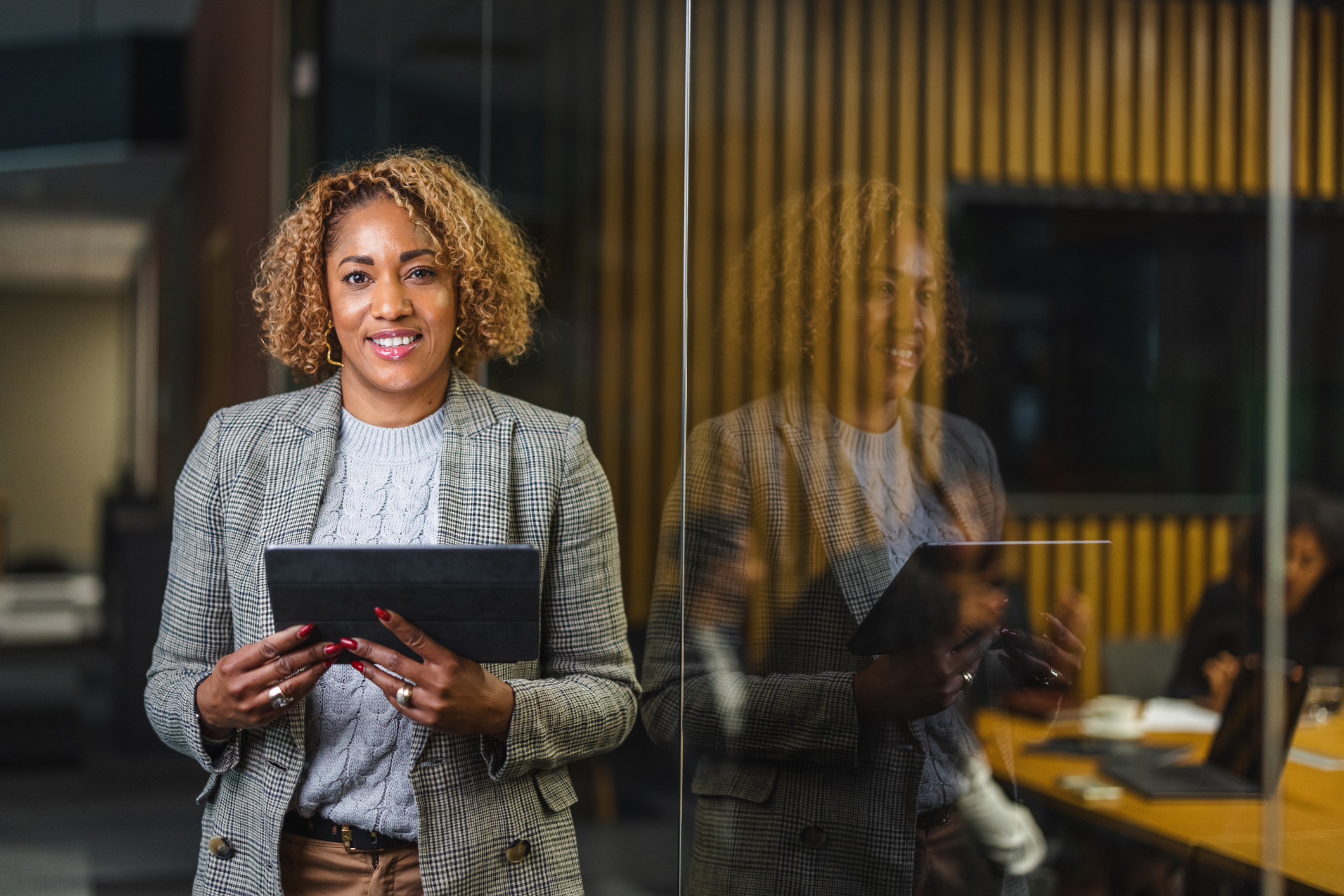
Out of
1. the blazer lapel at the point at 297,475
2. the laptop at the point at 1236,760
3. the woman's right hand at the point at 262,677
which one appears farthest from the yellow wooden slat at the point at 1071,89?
the woman's right hand at the point at 262,677

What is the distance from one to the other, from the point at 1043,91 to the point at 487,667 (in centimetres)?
150

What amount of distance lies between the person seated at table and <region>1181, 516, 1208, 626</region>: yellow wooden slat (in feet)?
0.06

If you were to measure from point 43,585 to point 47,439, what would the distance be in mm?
1553

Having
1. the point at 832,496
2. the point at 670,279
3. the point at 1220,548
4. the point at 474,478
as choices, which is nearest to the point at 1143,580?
the point at 1220,548

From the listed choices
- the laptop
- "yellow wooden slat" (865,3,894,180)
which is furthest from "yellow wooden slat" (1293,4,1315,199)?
the laptop

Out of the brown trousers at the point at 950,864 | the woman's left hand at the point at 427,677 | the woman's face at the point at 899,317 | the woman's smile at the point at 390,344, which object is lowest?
the brown trousers at the point at 950,864

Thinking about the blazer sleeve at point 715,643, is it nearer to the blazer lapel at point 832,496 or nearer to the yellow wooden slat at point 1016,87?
the blazer lapel at point 832,496

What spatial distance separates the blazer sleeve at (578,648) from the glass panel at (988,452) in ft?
0.70

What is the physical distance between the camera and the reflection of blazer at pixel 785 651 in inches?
68.1

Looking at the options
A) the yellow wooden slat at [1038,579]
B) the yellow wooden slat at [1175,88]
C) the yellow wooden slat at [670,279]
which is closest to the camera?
the yellow wooden slat at [1038,579]

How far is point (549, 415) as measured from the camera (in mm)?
1634

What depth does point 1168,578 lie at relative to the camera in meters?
2.57

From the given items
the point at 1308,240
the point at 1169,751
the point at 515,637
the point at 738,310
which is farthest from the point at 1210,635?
the point at 515,637

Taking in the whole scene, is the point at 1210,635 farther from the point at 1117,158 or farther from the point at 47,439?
the point at 47,439
